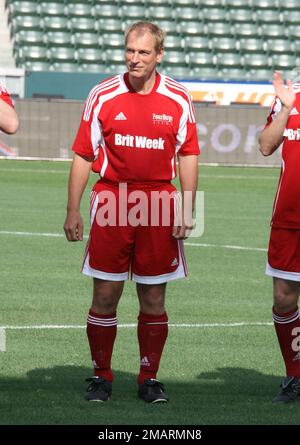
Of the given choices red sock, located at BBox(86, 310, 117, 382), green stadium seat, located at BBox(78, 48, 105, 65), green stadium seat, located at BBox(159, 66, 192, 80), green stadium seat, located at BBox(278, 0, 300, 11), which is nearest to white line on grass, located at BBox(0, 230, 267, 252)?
red sock, located at BBox(86, 310, 117, 382)

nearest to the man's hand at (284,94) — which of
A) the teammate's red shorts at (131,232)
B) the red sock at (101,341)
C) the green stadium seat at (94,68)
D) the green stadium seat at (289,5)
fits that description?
the teammate's red shorts at (131,232)

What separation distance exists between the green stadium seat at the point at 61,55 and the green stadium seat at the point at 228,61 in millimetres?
4643

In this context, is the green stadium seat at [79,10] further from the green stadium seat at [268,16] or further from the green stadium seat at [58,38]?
the green stadium seat at [268,16]

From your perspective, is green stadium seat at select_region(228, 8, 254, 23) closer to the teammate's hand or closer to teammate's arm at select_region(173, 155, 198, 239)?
teammate's arm at select_region(173, 155, 198, 239)

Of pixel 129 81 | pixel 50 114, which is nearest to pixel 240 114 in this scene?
pixel 50 114

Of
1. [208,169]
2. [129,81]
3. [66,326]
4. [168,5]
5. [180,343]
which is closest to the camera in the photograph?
[129,81]

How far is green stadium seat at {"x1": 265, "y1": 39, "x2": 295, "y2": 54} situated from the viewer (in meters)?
36.1

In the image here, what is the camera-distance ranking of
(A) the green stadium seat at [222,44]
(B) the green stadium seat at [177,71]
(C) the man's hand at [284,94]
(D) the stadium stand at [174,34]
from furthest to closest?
(A) the green stadium seat at [222,44] → (D) the stadium stand at [174,34] → (B) the green stadium seat at [177,71] → (C) the man's hand at [284,94]

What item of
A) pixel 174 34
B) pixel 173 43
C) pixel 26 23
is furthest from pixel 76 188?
pixel 174 34

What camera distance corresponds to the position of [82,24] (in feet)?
→ 118

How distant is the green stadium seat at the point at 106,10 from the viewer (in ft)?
119

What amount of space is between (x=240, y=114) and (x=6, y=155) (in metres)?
5.95
